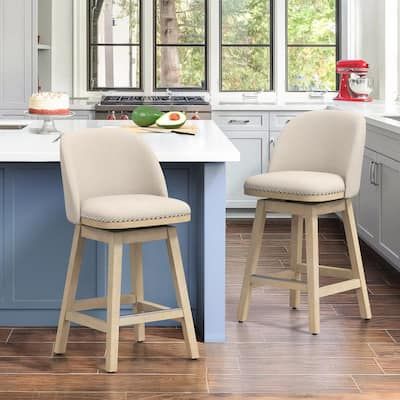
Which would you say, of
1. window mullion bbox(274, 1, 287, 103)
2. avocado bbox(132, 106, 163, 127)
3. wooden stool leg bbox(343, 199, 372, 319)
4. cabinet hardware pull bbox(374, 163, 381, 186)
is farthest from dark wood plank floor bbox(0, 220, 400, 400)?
window mullion bbox(274, 1, 287, 103)

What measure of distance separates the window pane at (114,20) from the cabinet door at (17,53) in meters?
0.80

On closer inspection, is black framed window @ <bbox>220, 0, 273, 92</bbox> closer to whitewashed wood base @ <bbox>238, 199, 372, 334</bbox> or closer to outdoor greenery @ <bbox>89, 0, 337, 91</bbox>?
outdoor greenery @ <bbox>89, 0, 337, 91</bbox>

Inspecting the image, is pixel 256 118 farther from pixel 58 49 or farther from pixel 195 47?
pixel 58 49

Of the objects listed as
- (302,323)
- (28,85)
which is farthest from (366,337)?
(28,85)

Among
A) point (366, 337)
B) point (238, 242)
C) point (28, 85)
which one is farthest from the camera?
point (28, 85)

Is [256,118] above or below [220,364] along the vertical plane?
above

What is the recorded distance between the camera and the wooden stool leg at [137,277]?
4.14m

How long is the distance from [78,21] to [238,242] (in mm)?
2518

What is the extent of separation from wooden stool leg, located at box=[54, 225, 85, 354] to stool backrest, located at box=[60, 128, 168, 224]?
18 centimetres

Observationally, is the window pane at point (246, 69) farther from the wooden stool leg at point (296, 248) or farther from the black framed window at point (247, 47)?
the wooden stool leg at point (296, 248)

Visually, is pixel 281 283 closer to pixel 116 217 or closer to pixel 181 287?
pixel 181 287

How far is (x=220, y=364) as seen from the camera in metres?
3.93

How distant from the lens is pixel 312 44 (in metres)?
8.34

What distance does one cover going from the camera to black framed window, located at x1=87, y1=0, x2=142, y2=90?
8.21 metres
